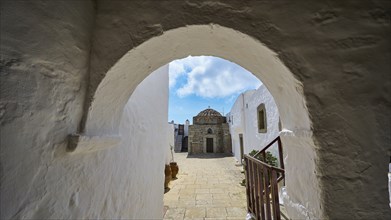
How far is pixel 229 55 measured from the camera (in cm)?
124

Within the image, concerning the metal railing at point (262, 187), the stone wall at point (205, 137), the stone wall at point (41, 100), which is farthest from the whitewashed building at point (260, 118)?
the stone wall at point (205, 137)

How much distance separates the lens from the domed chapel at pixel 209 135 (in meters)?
17.9

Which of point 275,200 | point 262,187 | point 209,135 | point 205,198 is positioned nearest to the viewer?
point 275,200

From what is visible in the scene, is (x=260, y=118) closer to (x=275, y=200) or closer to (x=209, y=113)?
(x=275, y=200)

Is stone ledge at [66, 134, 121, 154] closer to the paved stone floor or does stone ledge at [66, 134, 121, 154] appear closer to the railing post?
the railing post

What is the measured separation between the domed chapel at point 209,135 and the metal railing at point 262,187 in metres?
14.6

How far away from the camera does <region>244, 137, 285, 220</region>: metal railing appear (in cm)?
208

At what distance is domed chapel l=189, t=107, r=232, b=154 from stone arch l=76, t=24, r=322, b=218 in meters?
16.8

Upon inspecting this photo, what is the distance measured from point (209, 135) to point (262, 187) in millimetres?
15618

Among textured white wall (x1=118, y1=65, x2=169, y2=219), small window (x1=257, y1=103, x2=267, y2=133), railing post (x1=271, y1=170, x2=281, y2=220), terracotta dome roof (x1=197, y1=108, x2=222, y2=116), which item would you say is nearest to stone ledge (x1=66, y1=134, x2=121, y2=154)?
textured white wall (x1=118, y1=65, x2=169, y2=219)

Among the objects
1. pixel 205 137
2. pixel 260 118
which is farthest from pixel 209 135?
pixel 260 118

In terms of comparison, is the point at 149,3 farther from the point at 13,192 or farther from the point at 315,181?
the point at 315,181

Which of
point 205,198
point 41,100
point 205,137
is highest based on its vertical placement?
point 205,137

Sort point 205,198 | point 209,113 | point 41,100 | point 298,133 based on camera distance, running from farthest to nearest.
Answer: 1. point 209,113
2. point 205,198
3. point 298,133
4. point 41,100
